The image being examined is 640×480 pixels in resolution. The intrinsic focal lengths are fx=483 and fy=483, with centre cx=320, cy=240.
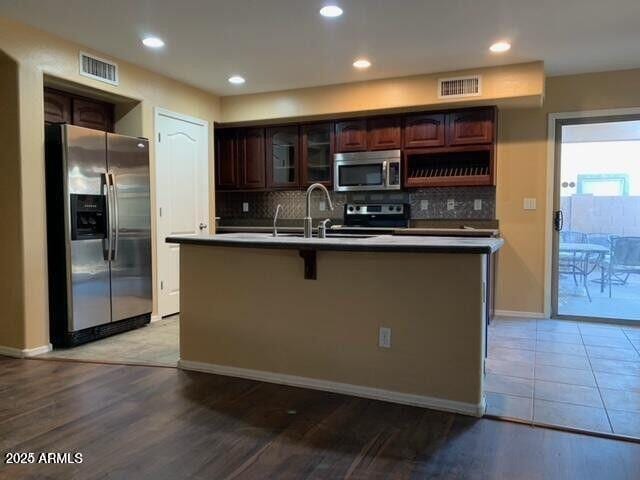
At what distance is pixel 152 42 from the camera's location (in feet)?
12.4

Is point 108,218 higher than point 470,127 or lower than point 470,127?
lower

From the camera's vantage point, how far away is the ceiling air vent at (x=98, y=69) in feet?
12.8

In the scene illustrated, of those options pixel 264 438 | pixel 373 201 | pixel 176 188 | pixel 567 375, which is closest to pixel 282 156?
pixel 373 201

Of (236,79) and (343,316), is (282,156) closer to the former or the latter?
(236,79)

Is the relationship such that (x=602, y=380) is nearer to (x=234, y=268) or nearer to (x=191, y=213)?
(x=234, y=268)

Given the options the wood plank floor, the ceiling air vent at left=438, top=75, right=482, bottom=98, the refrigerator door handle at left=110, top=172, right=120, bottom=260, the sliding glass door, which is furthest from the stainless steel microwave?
the wood plank floor

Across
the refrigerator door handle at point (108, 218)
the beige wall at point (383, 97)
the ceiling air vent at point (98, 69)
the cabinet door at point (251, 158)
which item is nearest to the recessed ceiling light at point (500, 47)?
the beige wall at point (383, 97)

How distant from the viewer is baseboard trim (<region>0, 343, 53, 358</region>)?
11.6 ft

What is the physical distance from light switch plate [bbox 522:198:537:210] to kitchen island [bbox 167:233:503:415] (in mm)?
2312

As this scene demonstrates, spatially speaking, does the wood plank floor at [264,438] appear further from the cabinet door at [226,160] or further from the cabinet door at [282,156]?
the cabinet door at [226,160]

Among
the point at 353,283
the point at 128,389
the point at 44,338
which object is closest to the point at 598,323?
the point at 353,283

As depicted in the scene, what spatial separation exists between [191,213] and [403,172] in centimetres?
228

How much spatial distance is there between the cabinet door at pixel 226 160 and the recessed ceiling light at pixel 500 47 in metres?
3.04

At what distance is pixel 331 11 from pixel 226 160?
2902mm
